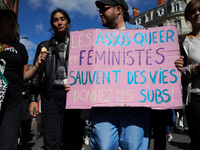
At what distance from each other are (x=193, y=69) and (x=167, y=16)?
119 feet

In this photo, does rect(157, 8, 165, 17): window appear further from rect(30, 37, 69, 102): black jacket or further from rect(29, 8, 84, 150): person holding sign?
rect(30, 37, 69, 102): black jacket

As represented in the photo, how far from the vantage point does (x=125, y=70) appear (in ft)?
6.24

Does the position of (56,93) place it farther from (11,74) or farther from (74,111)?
(11,74)

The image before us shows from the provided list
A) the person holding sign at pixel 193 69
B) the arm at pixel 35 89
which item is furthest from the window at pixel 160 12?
the arm at pixel 35 89

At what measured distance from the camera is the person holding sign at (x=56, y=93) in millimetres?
2379

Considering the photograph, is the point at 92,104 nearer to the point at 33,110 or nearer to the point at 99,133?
the point at 99,133

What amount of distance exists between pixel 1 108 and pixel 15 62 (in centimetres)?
53

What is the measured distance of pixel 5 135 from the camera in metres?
1.94

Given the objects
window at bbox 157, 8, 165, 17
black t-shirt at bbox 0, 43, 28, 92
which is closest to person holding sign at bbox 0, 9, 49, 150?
black t-shirt at bbox 0, 43, 28, 92

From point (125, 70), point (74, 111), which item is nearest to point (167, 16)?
point (74, 111)

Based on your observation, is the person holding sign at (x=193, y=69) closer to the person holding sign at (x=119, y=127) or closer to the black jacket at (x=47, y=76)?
the person holding sign at (x=119, y=127)

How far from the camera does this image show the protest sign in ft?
6.00

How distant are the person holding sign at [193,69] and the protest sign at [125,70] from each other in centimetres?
11

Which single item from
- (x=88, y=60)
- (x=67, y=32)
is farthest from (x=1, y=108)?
(x=67, y=32)
